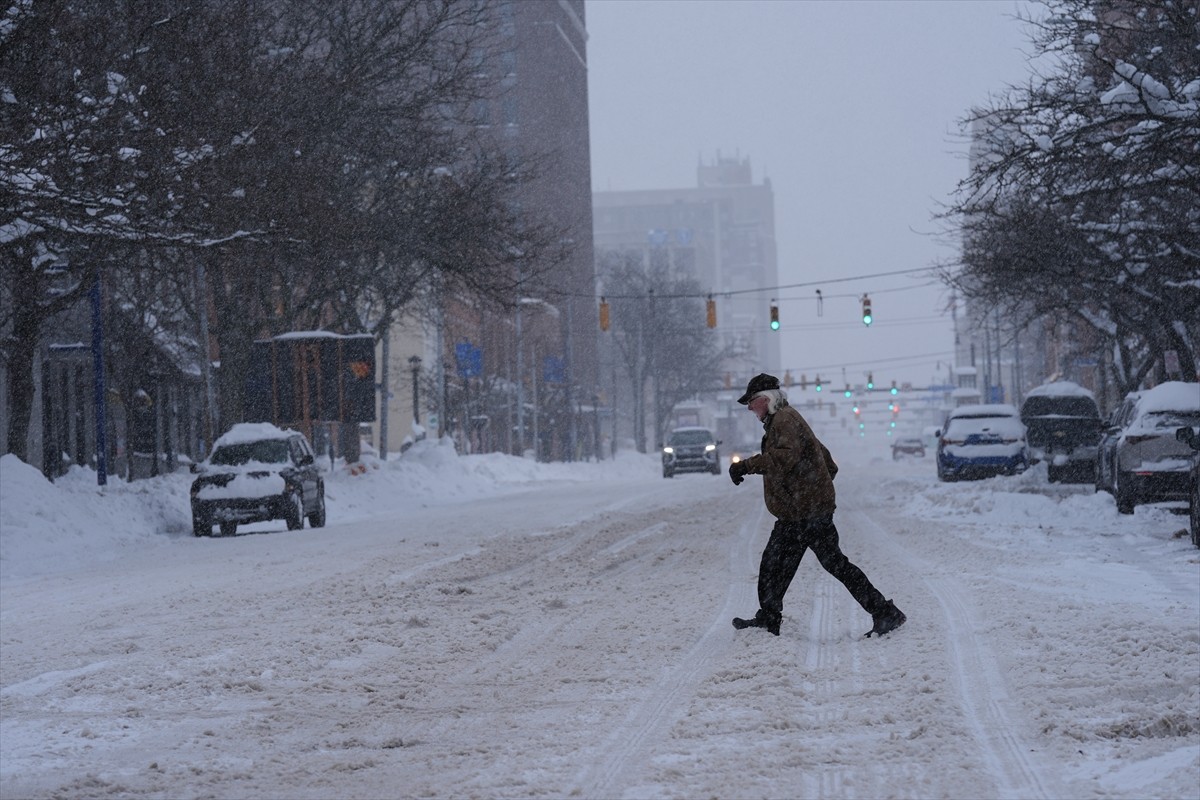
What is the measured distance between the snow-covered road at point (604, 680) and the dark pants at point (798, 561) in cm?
27

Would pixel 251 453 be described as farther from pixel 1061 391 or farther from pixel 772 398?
pixel 1061 391

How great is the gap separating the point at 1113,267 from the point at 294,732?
89.3ft

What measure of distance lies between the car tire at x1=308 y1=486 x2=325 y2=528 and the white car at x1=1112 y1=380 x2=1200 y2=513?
13419mm

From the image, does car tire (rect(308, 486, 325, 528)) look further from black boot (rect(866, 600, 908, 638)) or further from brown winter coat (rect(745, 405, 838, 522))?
brown winter coat (rect(745, 405, 838, 522))

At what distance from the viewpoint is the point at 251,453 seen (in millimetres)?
28422

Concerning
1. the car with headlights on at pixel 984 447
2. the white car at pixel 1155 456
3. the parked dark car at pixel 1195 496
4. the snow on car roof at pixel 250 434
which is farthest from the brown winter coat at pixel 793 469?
the car with headlights on at pixel 984 447

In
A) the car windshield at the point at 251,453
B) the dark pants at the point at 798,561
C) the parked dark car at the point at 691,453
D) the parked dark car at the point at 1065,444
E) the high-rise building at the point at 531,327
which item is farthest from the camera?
the high-rise building at the point at 531,327

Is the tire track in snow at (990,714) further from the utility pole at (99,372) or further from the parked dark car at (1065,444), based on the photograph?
the parked dark car at (1065,444)

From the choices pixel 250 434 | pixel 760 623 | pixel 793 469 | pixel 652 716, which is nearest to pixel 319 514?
pixel 250 434

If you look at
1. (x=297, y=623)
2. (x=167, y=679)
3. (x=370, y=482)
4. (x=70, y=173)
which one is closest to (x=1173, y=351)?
Result: (x=370, y=482)

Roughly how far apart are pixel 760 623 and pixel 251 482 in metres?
17.9

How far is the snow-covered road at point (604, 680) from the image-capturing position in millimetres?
7117

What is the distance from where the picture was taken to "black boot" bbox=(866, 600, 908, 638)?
432 inches

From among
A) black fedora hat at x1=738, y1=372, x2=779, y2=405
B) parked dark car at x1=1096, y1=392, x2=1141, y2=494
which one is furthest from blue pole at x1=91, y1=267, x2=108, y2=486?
black fedora hat at x1=738, y1=372, x2=779, y2=405
